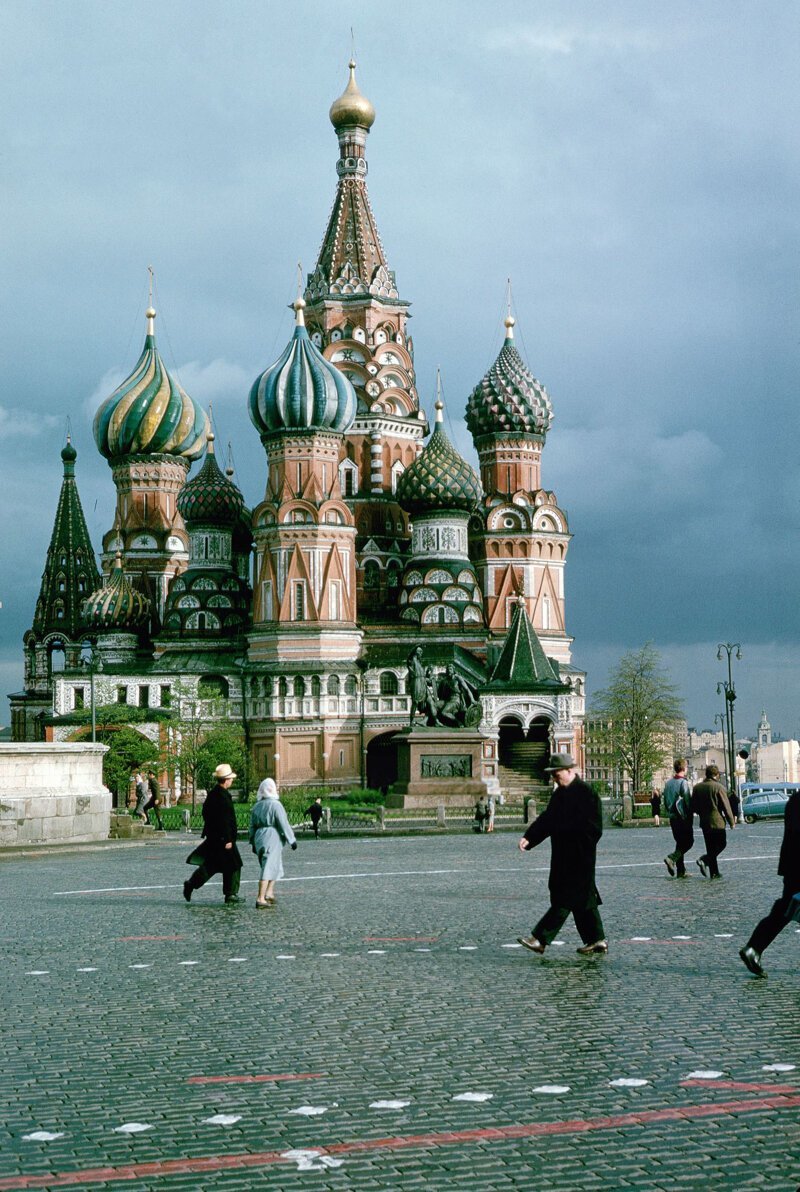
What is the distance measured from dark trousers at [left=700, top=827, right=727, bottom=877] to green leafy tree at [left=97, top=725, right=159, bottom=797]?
50993 mm

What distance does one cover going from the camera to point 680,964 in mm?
12250

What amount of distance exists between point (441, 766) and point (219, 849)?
32809mm

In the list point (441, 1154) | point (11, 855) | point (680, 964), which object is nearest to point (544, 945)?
point (680, 964)

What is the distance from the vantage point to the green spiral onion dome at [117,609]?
79.7 m

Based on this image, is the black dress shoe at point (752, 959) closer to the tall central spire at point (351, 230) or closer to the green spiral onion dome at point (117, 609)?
the green spiral onion dome at point (117, 609)

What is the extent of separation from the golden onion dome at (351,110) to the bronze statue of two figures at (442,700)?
42050 millimetres

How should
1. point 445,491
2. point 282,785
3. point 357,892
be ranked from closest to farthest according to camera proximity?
1. point 357,892
2. point 282,785
3. point 445,491

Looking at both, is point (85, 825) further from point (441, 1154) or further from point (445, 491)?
point (445, 491)

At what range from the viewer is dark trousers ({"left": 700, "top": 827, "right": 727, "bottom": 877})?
65.2 ft

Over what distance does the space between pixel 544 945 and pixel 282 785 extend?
58.4 metres

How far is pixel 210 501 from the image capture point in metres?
81.3

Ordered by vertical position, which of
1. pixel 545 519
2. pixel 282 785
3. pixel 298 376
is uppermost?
pixel 298 376

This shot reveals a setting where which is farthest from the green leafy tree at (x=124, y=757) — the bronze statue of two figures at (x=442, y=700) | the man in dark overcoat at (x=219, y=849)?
the man in dark overcoat at (x=219, y=849)

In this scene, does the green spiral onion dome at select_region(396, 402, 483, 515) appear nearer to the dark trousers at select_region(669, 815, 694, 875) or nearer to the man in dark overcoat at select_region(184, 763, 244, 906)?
the dark trousers at select_region(669, 815, 694, 875)
